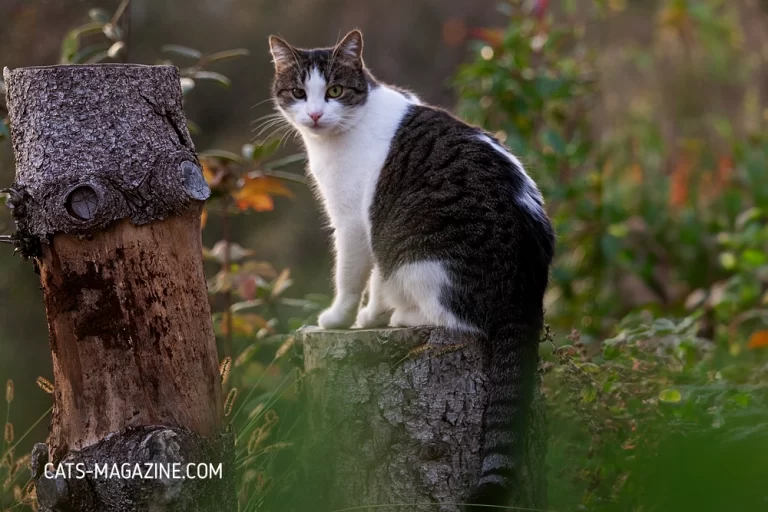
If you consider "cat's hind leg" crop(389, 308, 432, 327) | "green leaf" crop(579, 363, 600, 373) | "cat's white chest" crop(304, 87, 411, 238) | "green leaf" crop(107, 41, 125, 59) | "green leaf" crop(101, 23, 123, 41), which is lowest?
"green leaf" crop(579, 363, 600, 373)

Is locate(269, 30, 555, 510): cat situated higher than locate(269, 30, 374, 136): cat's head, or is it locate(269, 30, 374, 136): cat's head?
locate(269, 30, 374, 136): cat's head

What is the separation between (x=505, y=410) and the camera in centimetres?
203

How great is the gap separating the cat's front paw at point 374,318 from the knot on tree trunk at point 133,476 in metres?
0.91

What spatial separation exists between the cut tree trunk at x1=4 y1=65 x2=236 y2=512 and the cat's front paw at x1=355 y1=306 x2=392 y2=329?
2.80ft

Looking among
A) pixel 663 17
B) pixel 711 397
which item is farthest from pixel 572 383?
pixel 663 17

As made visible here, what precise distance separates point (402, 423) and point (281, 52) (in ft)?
5.08

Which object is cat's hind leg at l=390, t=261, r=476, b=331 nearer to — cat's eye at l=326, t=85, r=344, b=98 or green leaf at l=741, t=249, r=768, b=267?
cat's eye at l=326, t=85, r=344, b=98

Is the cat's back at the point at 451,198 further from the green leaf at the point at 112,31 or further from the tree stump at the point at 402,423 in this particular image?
the green leaf at the point at 112,31

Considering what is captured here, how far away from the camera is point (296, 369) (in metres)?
2.44

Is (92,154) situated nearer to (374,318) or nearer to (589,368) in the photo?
(374,318)

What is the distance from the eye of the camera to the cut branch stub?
180 cm

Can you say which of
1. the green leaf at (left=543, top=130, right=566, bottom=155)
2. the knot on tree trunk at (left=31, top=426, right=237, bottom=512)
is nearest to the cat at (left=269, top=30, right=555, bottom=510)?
the knot on tree trunk at (left=31, top=426, right=237, bottom=512)

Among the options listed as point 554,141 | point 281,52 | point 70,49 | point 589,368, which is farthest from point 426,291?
point 554,141

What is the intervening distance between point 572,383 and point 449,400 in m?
0.43
